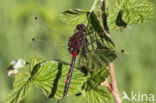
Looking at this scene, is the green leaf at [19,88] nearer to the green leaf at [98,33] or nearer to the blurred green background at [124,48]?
the green leaf at [98,33]

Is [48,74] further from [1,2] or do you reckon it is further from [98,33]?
[1,2]

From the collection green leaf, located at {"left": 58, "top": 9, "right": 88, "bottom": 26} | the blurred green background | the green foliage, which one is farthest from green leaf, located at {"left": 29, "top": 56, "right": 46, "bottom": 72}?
the blurred green background

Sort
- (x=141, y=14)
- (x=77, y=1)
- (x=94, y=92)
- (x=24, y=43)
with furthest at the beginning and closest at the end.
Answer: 1. (x=77, y=1)
2. (x=24, y=43)
3. (x=94, y=92)
4. (x=141, y=14)

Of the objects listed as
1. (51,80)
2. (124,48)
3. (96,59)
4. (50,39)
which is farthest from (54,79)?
(124,48)

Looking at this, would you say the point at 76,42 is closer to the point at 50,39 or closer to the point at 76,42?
the point at 76,42

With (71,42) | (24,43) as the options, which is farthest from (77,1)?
(71,42)

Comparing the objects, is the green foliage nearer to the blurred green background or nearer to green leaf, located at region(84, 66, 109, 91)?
green leaf, located at region(84, 66, 109, 91)
